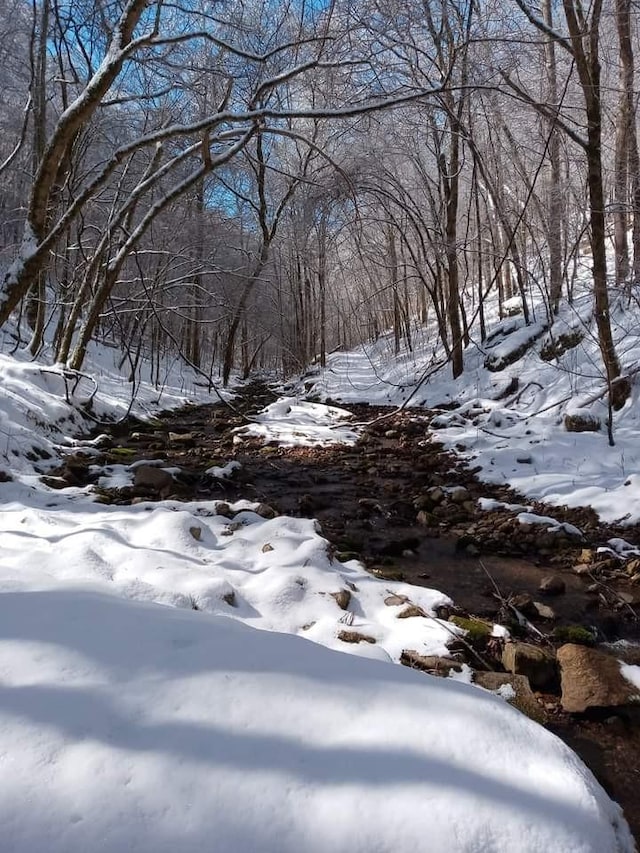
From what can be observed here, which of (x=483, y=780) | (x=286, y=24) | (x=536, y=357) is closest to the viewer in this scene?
(x=483, y=780)

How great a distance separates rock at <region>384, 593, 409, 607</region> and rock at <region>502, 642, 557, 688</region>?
1.96ft

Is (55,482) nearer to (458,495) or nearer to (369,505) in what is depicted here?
(369,505)

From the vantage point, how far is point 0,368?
6.85m

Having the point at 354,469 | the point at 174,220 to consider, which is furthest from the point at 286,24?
the point at 174,220

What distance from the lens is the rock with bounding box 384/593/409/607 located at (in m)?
2.87

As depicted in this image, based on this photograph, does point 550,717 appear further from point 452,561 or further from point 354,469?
point 354,469

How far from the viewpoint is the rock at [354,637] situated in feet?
7.93

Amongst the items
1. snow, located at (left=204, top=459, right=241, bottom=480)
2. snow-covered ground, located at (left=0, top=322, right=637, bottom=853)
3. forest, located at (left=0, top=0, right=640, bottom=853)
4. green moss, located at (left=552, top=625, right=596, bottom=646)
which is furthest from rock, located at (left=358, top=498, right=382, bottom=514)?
snow-covered ground, located at (left=0, top=322, right=637, bottom=853)

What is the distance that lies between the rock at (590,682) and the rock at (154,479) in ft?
11.9

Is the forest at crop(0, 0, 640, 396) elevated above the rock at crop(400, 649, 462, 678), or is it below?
above

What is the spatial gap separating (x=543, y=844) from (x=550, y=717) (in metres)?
1.34

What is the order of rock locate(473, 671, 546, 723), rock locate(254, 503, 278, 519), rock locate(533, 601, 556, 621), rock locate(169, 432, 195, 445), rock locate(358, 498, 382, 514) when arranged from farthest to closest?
rock locate(169, 432, 195, 445) < rock locate(358, 498, 382, 514) < rock locate(254, 503, 278, 519) < rock locate(533, 601, 556, 621) < rock locate(473, 671, 546, 723)

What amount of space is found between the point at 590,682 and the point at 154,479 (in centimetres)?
393

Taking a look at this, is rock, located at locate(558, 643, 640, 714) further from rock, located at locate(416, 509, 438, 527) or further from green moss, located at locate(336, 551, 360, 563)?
rock, located at locate(416, 509, 438, 527)
